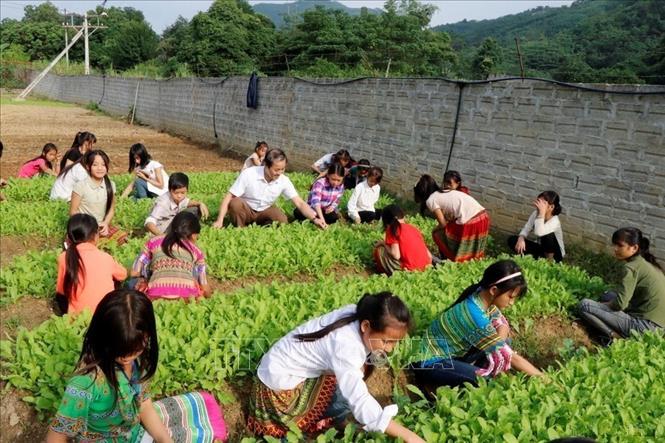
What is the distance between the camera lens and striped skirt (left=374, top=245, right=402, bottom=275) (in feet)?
20.7

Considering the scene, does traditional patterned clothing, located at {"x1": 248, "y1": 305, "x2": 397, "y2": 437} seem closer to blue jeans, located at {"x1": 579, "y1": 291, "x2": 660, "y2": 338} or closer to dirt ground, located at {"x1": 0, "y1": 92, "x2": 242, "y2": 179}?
blue jeans, located at {"x1": 579, "y1": 291, "x2": 660, "y2": 338}

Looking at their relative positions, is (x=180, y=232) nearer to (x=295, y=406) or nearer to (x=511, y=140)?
(x=295, y=406)

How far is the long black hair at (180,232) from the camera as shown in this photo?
4629mm

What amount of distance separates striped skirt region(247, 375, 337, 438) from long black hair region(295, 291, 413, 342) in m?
0.51

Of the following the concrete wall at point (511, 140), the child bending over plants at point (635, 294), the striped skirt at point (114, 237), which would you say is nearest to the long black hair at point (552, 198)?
the concrete wall at point (511, 140)

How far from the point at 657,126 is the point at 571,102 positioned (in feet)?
4.15

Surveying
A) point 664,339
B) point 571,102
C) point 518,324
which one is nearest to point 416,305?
point 518,324

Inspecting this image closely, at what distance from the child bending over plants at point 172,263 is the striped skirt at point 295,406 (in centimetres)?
154

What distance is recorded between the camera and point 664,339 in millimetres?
4508

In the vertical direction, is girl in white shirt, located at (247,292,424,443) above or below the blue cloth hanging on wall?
below

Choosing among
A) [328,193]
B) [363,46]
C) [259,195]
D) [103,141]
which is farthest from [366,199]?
[363,46]

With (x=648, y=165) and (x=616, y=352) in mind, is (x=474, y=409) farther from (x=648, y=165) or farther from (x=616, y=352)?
(x=648, y=165)

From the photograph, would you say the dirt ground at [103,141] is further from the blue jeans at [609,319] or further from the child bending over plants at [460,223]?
the blue jeans at [609,319]

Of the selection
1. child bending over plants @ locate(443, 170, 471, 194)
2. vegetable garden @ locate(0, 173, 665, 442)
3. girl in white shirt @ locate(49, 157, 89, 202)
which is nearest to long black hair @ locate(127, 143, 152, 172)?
girl in white shirt @ locate(49, 157, 89, 202)
